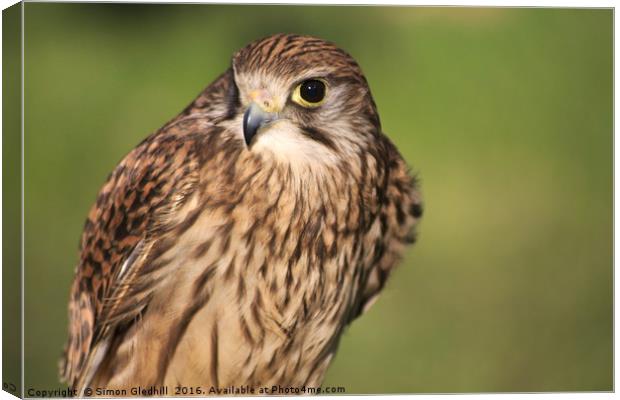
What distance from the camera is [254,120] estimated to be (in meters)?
3.07

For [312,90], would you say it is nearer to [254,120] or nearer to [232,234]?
[254,120]

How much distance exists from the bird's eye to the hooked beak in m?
0.11

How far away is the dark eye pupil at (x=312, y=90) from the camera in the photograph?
3154mm

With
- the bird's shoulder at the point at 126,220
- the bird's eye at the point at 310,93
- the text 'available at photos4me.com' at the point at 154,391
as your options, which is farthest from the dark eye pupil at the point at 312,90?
the text 'available at photos4me.com' at the point at 154,391

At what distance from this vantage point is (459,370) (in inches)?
151

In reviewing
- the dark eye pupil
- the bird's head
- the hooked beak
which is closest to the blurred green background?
the bird's head

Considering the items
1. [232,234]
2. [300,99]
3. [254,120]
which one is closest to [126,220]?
[232,234]

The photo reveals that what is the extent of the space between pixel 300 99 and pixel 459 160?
0.91 meters

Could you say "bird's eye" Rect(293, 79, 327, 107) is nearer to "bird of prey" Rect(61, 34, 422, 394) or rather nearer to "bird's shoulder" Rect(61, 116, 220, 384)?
"bird of prey" Rect(61, 34, 422, 394)

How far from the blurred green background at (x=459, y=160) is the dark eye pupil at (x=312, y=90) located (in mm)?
405

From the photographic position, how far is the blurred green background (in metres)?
3.52

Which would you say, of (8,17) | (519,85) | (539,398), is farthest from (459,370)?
(8,17)

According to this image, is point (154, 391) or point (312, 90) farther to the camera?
Result: point (154, 391)

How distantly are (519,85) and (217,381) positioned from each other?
1.71 metres
